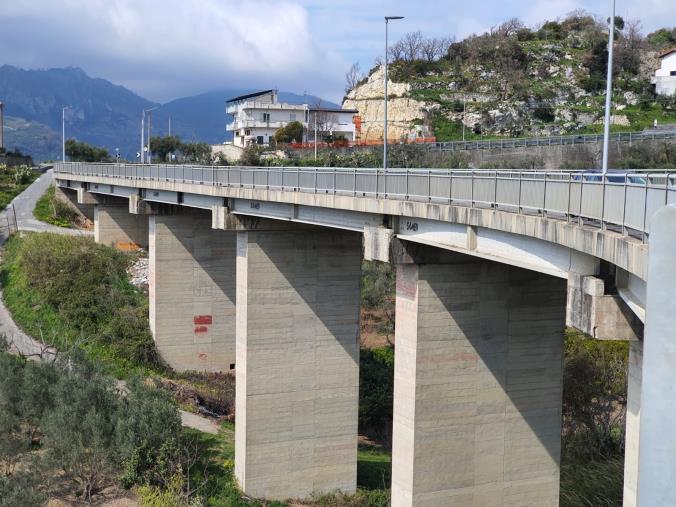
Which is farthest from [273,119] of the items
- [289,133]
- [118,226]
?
[118,226]

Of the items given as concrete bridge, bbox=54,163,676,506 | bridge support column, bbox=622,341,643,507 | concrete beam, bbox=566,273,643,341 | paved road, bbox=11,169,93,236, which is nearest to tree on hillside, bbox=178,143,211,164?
paved road, bbox=11,169,93,236

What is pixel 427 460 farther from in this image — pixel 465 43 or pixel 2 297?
pixel 465 43

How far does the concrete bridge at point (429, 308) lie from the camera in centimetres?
984

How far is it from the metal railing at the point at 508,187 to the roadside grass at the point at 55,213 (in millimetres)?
32829

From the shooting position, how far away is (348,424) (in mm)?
24016

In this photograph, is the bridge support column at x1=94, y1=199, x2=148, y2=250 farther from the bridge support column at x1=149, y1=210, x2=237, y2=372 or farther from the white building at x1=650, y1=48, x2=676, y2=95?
the white building at x1=650, y1=48, x2=676, y2=95

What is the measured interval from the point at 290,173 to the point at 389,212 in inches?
231

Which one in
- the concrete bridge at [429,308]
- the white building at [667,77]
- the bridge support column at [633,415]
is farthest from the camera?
the white building at [667,77]

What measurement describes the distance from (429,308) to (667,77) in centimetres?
6312

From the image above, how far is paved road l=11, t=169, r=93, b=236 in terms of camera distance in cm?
5338

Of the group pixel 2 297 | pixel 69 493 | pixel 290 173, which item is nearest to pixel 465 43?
pixel 2 297

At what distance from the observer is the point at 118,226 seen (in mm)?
47125

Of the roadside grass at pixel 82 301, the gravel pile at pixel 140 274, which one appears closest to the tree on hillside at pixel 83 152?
the roadside grass at pixel 82 301

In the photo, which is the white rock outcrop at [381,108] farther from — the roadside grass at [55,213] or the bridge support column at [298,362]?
the bridge support column at [298,362]
